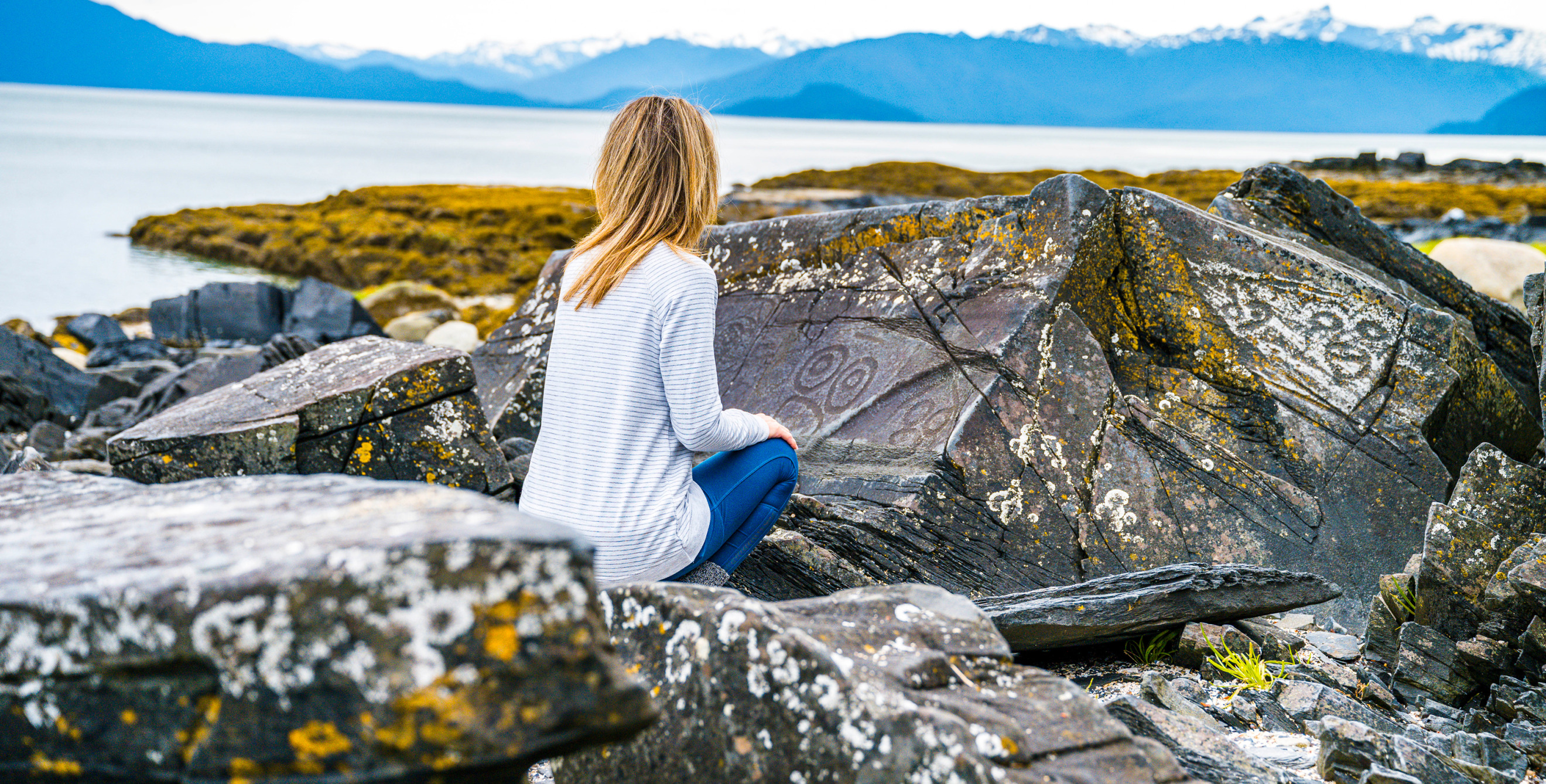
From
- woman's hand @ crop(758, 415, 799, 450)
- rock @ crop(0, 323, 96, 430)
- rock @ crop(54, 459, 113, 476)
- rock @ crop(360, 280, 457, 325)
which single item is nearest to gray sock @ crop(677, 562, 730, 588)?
woman's hand @ crop(758, 415, 799, 450)

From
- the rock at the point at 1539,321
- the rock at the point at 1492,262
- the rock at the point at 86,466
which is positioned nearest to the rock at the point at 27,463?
the rock at the point at 86,466

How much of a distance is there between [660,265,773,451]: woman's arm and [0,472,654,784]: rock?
6.36ft

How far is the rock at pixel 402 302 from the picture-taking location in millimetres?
24531

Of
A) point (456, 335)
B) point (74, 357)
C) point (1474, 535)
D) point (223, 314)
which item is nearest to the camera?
point (1474, 535)

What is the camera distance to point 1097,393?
637 cm

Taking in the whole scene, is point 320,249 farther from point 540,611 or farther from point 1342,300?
point 540,611

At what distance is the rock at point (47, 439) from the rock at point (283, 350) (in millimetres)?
2263

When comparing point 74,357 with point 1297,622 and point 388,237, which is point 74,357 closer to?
point 1297,622

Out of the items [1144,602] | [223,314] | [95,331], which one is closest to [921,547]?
[1144,602]

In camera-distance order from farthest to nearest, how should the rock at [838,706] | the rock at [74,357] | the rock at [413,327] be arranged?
the rock at [413,327] → the rock at [74,357] → the rock at [838,706]

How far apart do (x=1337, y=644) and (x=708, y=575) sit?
3.32 metres

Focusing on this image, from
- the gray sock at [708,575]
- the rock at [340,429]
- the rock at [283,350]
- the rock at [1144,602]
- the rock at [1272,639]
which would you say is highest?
the rock at [340,429]

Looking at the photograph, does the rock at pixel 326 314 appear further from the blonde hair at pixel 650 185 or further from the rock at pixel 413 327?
the blonde hair at pixel 650 185

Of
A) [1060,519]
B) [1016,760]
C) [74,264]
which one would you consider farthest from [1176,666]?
[74,264]
